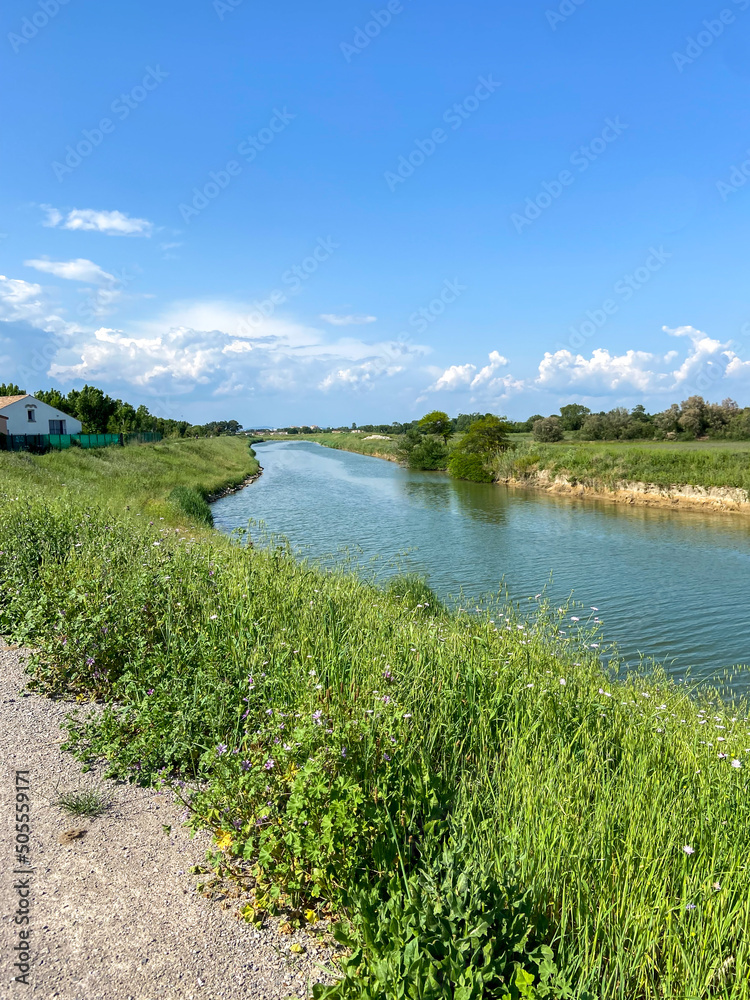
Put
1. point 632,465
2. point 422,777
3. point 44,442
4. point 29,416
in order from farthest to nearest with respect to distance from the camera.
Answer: point 29,416
point 44,442
point 632,465
point 422,777

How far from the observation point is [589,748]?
4.56 meters

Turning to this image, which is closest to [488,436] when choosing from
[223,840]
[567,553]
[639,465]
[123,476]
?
[639,465]

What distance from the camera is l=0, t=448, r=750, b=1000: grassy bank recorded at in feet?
8.18

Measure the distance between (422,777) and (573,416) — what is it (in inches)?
3351

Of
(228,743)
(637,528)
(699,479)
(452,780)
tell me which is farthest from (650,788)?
(699,479)

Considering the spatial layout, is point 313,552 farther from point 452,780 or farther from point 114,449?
point 114,449

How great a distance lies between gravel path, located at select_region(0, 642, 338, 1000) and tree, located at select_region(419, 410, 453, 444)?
67849 mm

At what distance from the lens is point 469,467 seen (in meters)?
52.2

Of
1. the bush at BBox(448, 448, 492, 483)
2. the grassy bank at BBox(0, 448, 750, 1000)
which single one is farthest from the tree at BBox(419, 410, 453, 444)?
the grassy bank at BBox(0, 448, 750, 1000)

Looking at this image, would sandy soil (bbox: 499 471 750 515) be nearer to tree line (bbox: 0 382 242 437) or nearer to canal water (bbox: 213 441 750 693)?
canal water (bbox: 213 441 750 693)

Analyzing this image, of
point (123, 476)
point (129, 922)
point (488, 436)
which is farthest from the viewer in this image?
point (488, 436)

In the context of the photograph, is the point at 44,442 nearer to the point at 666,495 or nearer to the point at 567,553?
the point at 567,553

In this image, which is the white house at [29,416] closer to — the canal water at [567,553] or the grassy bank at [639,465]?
the canal water at [567,553]

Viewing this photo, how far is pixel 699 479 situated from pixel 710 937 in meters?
37.1
